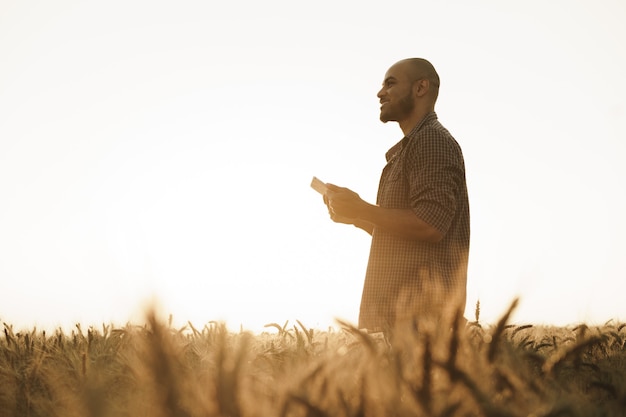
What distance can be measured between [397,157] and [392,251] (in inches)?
31.6

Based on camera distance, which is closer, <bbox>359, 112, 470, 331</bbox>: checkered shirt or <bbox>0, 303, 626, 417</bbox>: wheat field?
<bbox>0, 303, 626, 417</bbox>: wheat field

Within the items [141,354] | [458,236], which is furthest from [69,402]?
[458,236]

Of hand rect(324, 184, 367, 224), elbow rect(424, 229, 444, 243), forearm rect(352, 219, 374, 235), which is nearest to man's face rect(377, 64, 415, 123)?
forearm rect(352, 219, 374, 235)

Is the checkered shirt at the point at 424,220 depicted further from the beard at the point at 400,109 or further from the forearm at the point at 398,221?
the beard at the point at 400,109

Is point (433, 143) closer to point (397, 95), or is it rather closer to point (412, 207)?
point (412, 207)

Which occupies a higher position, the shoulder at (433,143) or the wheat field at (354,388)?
the shoulder at (433,143)

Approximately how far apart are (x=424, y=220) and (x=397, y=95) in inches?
56.5

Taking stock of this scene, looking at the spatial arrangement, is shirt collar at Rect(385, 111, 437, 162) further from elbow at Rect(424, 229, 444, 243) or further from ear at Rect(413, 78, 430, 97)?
elbow at Rect(424, 229, 444, 243)

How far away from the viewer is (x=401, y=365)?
1323mm

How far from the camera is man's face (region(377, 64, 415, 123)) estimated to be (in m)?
4.81

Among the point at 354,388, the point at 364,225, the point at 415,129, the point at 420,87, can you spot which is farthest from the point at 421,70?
the point at 354,388

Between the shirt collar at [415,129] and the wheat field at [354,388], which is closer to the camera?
the wheat field at [354,388]

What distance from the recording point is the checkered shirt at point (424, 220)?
3.91 m

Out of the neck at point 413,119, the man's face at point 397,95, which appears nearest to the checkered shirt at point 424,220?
the neck at point 413,119
